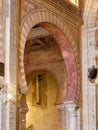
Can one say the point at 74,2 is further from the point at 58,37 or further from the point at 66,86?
the point at 66,86

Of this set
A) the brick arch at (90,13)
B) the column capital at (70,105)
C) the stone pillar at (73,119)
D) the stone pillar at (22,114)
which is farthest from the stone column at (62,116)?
the brick arch at (90,13)

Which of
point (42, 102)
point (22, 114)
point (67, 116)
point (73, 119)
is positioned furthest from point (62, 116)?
point (42, 102)

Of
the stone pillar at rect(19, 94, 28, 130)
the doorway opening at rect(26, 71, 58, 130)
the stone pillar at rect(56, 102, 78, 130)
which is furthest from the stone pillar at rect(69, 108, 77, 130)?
Result: the doorway opening at rect(26, 71, 58, 130)

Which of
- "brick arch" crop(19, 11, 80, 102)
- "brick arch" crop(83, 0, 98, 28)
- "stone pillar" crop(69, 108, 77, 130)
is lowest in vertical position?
"stone pillar" crop(69, 108, 77, 130)

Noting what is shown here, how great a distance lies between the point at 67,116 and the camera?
416 inches

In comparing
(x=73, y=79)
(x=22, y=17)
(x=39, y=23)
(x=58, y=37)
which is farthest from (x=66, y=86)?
(x=22, y=17)

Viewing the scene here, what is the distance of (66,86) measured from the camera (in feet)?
34.7

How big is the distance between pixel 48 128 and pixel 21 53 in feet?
16.3

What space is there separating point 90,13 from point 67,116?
2.81 metres

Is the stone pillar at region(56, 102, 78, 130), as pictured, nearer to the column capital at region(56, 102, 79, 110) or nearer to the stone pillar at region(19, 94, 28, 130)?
the column capital at region(56, 102, 79, 110)

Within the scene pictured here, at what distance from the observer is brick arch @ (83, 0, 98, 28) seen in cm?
1072

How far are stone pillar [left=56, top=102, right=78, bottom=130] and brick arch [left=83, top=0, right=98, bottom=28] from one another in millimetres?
2225

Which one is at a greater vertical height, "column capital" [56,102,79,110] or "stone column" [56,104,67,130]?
"column capital" [56,102,79,110]

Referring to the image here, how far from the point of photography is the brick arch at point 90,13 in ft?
35.2
